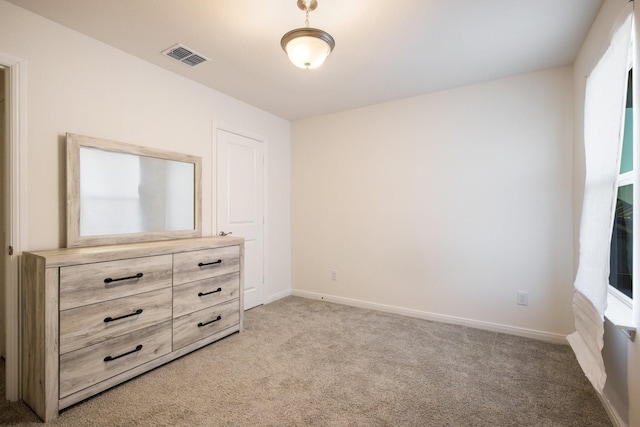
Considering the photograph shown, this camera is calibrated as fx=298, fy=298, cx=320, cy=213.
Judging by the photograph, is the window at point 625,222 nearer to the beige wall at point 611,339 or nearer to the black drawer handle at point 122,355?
the beige wall at point 611,339

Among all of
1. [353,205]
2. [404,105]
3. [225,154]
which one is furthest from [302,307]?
[404,105]

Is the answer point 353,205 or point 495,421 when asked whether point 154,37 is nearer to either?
point 353,205

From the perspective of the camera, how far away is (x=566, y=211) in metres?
2.67

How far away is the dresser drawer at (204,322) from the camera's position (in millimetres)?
2350

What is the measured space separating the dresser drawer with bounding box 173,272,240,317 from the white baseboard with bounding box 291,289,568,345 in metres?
1.50

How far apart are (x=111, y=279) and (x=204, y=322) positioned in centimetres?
87

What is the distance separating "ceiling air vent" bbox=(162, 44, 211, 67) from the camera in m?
2.41

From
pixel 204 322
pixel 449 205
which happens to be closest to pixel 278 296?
pixel 204 322

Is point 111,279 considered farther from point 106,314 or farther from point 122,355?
point 122,355

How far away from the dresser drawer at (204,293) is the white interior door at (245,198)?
0.73 metres

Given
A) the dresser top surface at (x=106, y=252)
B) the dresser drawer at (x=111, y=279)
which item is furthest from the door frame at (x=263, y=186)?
the dresser drawer at (x=111, y=279)

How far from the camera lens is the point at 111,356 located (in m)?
1.94

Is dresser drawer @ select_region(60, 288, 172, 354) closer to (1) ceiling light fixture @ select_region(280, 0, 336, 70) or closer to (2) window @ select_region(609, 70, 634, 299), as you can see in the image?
(1) ceiling light fixture @ select_region(280, 0, 336, 70)

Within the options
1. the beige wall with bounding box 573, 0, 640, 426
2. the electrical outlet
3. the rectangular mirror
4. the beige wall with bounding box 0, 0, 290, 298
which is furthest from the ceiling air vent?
the electrical outlet
